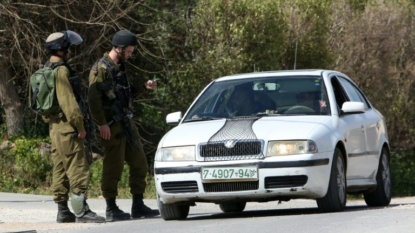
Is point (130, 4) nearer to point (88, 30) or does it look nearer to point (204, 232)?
point (88, 30)

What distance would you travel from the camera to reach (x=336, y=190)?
11039mm

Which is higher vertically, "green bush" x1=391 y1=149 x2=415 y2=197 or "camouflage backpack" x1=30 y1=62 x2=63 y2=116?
"camouflage backpack" x1=30 y1=62 x2=63 y2=116

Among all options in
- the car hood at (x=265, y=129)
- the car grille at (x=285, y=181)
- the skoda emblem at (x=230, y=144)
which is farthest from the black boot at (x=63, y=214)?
the car grille at (x=285, y=181)

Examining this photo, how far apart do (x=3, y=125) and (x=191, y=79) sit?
4.09 m

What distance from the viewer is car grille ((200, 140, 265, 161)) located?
10.7 m

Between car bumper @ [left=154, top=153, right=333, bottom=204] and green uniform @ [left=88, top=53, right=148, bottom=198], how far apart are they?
0.95 meters

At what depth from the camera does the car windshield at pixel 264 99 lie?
1174cm

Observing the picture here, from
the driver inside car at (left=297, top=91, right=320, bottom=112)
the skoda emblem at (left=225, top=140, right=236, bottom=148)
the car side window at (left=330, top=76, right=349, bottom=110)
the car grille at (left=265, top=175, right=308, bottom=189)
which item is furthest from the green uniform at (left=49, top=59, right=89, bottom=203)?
the car side window at (left=330, top=76, right=349, bottom=110)

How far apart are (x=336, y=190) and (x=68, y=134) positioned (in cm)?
265

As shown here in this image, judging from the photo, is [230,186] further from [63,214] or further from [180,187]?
[63,214]

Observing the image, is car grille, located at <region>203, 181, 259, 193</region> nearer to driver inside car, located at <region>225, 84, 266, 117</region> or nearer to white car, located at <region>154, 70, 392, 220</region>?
white car, located at <region>154, 70, 392, 220</region>

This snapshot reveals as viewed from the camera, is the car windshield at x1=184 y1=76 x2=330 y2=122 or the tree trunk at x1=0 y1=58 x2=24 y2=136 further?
the tree trunk at x1=0 y1=58 x2=24 y2=136

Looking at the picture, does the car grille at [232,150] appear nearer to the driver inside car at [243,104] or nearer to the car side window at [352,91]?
the driver inside car at [243,104]

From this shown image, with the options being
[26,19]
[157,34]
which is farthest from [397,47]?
[26,19]
